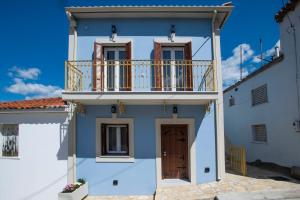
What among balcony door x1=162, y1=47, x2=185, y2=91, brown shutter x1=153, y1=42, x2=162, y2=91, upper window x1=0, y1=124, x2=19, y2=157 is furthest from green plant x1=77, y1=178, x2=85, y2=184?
balcony door x1=162, y1=47, x2=185, y2=91

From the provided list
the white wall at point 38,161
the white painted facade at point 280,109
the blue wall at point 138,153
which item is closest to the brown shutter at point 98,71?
the blue wall at point 138,153

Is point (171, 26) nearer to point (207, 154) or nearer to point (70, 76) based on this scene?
point (70, 76)

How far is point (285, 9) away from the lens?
11.8 m

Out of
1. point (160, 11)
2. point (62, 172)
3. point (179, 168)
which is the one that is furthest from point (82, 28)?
point (179, 168)

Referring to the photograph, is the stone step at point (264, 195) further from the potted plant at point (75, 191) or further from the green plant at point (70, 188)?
the green plant at point (70, 188)

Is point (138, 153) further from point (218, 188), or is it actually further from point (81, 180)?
point (218, 188)

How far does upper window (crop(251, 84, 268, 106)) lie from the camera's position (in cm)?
1438

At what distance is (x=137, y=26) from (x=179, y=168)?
20.2ft

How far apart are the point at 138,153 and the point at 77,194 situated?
8.79 ft

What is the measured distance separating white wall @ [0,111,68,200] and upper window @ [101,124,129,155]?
63.3 inches

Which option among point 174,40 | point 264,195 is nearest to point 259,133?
point 264,195

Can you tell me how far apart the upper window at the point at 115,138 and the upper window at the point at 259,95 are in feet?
27.6

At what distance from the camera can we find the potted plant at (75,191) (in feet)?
28.6

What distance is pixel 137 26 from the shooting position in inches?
425
